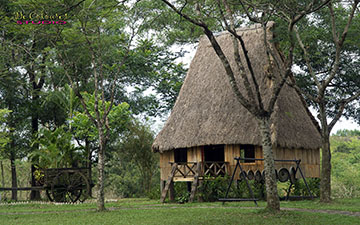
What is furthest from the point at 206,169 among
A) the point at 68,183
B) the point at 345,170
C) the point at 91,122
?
the point at 345,170

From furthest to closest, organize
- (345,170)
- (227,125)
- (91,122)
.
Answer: (345,170) → (91,122) → (227,125)

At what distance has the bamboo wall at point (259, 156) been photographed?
16641mm

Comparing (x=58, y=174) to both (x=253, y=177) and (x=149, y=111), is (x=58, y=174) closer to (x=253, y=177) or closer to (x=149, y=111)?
(x=253, y=177)

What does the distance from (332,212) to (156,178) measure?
17114 mm

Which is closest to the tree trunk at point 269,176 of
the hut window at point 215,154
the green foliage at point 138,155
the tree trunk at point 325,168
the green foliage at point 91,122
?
the tree trunk at point 325,168

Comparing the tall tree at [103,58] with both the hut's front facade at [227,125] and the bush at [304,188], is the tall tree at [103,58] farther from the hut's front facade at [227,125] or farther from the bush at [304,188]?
the bush at [304,188]

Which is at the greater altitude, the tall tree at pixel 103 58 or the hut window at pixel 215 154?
the tall tree at pixel 103 58

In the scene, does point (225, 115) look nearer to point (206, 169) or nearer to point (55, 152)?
point (206, 169)

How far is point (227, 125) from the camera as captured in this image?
667 inches

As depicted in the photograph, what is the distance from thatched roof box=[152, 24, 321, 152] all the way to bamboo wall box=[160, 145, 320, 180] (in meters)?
0.48

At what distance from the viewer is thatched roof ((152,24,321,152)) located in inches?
649

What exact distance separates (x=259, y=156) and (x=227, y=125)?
66.0 inches

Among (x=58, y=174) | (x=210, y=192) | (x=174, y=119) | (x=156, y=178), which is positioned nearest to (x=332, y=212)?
(x=210, y=192)

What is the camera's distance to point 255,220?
9344 mm
